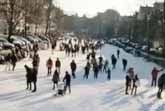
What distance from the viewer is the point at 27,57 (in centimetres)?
5116

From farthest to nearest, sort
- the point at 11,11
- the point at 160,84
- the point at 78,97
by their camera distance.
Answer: the point at 11,11
the point at 160,84
the point at 78,97

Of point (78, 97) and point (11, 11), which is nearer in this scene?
point (78, 97)

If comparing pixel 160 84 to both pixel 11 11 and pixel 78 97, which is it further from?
pixel 11 11

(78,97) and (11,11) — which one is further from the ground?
(11,11)

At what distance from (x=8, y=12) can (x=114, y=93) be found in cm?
3707

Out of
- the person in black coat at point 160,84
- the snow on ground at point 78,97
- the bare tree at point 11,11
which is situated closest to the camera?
the snow on ground at point 78,97

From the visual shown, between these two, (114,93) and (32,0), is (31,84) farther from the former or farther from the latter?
(32,0)

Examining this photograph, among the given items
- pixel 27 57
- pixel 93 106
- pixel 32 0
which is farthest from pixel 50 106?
pixel 32 0

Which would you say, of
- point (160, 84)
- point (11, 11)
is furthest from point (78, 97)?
point (11, 11)

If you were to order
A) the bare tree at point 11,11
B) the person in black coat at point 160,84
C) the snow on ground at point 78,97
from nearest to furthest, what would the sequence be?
the snow on ground at point 78,97 < the person in black coat at point 160,84 < the bare tree at point 11,11

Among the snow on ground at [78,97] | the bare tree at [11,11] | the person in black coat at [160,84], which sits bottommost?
the snow on ground at [78,97]

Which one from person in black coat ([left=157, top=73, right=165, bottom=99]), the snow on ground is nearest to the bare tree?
the snow on ground

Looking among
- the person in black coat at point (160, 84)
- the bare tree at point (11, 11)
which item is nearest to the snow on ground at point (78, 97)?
the person in black coat at point (160, 84)

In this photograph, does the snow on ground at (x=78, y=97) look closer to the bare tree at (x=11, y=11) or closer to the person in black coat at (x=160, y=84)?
the person in black coat at (x=160, y=84)
